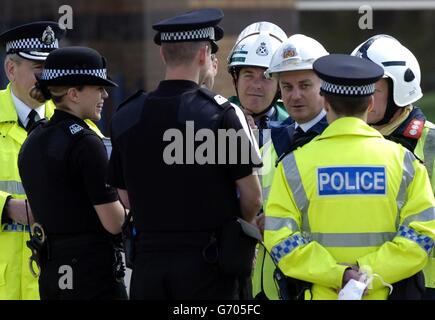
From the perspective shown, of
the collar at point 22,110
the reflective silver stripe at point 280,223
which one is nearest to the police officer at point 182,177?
the reflective silver stripe at point 280,223

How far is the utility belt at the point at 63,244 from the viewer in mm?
5633

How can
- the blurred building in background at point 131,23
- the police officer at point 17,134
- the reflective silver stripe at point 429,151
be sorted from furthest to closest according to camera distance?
1. the blurred building in background at point 131,23
2. the police officer at point 17,134
3. the reflective silver stripe at point 429,151

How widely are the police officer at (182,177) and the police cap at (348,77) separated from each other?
41cm

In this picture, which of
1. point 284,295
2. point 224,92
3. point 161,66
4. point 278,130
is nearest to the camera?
point 284,295

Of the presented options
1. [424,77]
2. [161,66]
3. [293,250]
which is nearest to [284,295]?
[293,250]

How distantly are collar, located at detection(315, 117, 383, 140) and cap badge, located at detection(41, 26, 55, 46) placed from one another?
83.3 inches

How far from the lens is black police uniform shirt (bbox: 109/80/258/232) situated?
16.7 feet

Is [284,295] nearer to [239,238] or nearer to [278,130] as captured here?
[239,238]

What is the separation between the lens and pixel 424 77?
965 inches

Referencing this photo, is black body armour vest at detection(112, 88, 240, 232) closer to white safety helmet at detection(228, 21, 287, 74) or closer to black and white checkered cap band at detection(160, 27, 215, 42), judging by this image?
black and white checkered cap band at detection(160, 27, 215, 42)

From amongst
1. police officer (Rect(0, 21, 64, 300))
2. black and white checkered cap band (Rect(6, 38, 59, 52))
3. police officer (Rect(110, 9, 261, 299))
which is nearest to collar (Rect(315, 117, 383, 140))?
police officer (Rect(110, 9, 261, 299))

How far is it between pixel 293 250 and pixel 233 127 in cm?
60

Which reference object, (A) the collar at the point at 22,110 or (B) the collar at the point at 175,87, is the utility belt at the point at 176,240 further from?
(A) the collar at the point at 22,110

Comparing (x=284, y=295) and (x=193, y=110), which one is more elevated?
(x=193, y=110)
